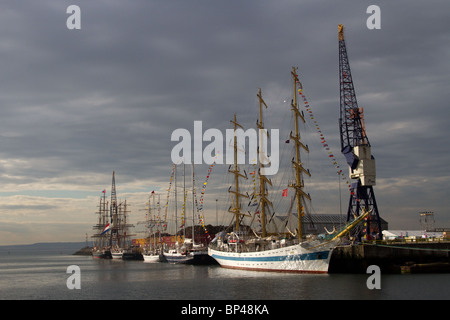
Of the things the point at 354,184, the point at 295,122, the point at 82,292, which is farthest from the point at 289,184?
the point at 82,292

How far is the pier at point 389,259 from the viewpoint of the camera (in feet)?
228

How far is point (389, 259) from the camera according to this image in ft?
238

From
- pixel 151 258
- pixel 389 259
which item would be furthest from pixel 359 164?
pixel 151 258

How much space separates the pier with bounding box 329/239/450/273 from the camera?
69625mm

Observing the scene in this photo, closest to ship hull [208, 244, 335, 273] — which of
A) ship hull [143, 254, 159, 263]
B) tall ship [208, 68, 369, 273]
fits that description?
tall ship [208, 68, 369, 273]

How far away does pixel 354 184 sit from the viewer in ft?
298

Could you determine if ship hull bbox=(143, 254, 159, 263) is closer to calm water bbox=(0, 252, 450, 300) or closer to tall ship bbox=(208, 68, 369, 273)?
tall ship bbox=(208, 68, 369, 273)

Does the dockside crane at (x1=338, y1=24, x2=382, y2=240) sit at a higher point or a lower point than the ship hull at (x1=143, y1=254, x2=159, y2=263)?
higher

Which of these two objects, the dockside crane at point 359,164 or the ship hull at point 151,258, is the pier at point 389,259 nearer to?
the dockside crane at point 359,164

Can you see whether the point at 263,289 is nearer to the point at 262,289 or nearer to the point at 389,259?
the point at 262,289

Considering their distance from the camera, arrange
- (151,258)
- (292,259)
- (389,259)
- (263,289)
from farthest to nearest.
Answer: (151,258)
(389,259)
(292,259)
(263,289)

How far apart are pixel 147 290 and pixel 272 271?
22286 mm
